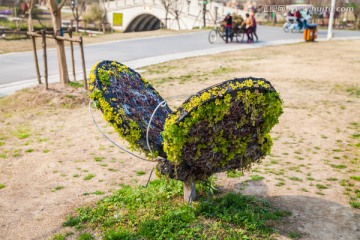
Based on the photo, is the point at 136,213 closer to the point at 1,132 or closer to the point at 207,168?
the point at 207,168

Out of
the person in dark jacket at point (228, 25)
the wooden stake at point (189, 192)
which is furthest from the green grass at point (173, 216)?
the person in dark jacket at point (228, 25)

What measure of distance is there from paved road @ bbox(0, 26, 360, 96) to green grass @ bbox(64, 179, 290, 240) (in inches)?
309

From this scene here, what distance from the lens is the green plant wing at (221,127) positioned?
3901mm

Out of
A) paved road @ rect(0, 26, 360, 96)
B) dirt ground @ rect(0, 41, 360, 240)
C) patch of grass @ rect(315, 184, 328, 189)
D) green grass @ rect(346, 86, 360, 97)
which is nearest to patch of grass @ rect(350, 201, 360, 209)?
dirt ground @ rect(0, 41, 360, 240)

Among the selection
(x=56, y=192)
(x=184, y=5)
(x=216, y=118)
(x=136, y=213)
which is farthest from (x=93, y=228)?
(x=184, y=5)

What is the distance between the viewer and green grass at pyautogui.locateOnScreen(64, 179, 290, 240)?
442cm

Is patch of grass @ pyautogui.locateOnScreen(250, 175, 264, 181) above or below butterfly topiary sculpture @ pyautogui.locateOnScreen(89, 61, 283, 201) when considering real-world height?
below

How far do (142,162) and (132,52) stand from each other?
13857 mm

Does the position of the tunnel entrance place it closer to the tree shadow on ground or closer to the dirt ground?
the dirt ground

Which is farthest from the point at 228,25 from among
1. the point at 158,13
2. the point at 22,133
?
the point at 158,13

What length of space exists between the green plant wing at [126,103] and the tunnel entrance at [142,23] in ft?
151

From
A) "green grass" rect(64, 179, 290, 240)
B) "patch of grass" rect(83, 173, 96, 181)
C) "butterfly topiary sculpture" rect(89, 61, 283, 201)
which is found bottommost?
"patch of grass" rect(83, 173, 96, 181)

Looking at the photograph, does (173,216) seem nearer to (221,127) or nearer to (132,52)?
(221,127)

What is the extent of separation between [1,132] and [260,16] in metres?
37.4
